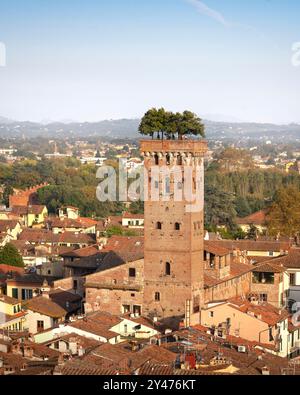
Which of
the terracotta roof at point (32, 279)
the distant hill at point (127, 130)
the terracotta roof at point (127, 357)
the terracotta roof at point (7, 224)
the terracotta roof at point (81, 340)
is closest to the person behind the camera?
the terracotta roof at point (127, 357)

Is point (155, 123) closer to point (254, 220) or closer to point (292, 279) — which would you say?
point (292, 279)

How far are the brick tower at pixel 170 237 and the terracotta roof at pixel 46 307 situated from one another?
6.12ft

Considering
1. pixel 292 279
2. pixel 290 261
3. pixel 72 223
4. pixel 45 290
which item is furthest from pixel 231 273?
pixel 72 223

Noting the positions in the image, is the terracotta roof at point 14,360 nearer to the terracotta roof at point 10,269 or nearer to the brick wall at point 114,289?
the brick wall at point 114,289

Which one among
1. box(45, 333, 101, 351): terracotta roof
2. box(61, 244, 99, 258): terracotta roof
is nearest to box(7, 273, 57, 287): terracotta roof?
box(61, 244, 99, 258): terracotta roof

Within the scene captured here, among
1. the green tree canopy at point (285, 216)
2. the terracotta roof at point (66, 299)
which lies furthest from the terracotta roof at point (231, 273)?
the green tree canopy at point (285, 216)

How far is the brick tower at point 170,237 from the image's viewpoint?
919 inches

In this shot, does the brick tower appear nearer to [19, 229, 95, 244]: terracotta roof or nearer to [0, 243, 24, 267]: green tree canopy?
[0, 243, 24, 267]: green tree canopy

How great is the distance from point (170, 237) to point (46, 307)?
123 inches

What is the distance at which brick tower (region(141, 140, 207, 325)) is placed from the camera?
2334 cm

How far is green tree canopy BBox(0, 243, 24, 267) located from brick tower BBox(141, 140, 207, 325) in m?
10.7

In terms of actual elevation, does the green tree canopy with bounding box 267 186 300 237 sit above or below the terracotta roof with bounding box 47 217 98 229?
above
